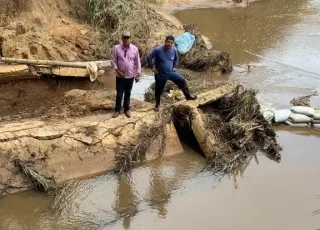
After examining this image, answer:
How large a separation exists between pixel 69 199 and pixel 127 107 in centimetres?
200

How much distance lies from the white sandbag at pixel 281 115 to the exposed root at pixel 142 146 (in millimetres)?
2465

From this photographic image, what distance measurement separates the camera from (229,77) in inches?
505

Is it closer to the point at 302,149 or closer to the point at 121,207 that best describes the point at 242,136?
the point at 302,149

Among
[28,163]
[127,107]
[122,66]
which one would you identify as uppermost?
[122,66]

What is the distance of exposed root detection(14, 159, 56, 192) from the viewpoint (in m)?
7.16

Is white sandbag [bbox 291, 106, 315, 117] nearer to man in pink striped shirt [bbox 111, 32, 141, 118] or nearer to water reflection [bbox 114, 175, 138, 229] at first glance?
man in pink striped shirt [bbox 111, 32, 141, 118]

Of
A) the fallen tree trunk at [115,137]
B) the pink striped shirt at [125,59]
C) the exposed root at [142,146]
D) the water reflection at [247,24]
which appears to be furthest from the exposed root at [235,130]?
the water reflection at [247,24]

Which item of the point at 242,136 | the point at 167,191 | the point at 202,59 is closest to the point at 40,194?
the point at 167,191

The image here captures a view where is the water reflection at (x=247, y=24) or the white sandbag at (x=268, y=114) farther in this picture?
the water reflection at (x=247, y=24)

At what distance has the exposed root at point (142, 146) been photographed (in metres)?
7.94

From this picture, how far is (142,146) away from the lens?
322 inches

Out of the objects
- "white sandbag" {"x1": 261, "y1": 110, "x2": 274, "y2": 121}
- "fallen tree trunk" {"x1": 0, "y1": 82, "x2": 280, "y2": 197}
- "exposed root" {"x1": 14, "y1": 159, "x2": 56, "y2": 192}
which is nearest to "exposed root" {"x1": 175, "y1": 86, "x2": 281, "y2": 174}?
"fallen tree trunk" {"x1": 0, "y1": 82, "x2": 280, "y2": 197}

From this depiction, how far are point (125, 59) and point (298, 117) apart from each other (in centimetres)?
410

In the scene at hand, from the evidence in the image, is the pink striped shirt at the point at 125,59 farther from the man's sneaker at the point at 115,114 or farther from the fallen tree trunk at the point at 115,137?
the fallen tree trunk at the point at 115,137
